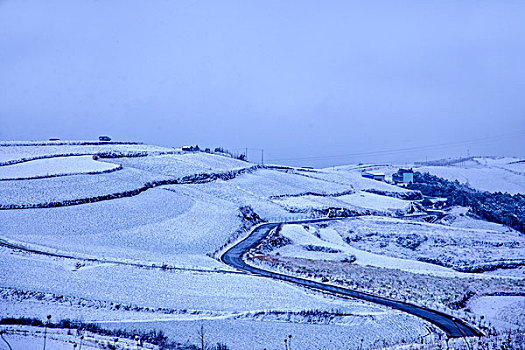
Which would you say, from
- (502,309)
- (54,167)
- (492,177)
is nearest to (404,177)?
(492,177)

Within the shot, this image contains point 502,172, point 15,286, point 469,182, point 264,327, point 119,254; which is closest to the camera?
point 264,327

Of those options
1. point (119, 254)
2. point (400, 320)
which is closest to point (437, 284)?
point (400, 320)

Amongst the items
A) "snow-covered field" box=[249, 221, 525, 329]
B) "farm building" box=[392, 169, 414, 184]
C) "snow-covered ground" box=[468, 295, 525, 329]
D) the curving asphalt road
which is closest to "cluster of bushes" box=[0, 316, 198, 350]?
the curving asphalt road

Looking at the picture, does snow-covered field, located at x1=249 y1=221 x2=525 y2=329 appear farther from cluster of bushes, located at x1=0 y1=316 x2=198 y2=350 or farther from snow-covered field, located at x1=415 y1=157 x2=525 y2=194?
snow-covered field, located at x1=415 y1=157 x2=525 y2=194

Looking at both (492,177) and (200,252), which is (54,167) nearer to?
(200,252)

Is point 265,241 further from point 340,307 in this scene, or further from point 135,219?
point 340,307
